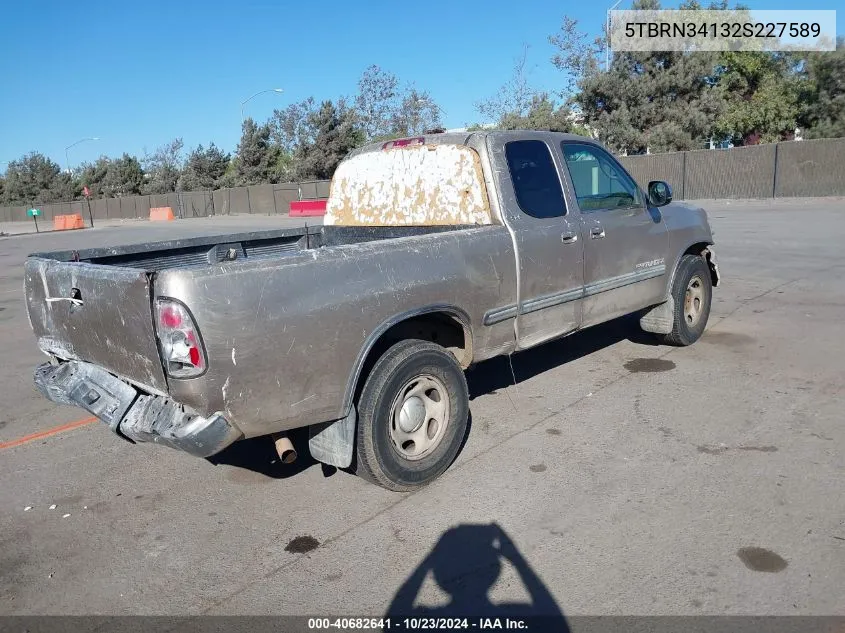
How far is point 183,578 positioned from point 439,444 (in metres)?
1.57

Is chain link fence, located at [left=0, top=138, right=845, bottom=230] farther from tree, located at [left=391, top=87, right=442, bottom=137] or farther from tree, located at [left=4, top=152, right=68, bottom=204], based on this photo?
tree, located at [left=4, top=152, right=68, bottom=204]

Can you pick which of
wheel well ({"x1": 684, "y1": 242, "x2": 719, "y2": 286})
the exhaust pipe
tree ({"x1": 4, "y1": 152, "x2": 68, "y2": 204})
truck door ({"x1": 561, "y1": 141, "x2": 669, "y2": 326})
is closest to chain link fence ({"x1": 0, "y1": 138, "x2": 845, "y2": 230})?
wheel well ({"x1": 684, "y1": 242, "x2": 719, "y2": 286})

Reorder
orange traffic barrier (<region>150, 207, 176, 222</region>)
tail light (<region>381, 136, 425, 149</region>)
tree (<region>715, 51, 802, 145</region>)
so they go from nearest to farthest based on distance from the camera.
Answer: tail light (<region>381, 136, 425, 149</region>), tree (<region>715, 51, 802, 145</region>), orange traffic barrier (<region>150, 207, 176, 222</region>)

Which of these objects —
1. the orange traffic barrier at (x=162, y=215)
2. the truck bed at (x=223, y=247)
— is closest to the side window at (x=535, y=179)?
the truck bed at (x=223, y=247)

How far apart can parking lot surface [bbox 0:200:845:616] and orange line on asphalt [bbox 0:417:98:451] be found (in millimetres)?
24

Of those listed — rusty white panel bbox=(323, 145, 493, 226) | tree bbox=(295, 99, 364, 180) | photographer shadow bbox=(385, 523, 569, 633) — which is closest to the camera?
photographer shadow bbox=(385, 523, 569, 633)

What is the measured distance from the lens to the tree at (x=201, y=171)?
67562 mm

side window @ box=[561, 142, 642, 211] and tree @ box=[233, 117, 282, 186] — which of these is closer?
side window @ box=[561, 142, 642, 211]

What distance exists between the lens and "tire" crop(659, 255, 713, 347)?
6.22m

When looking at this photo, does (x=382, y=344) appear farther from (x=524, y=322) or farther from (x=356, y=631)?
(x=356, y=631)

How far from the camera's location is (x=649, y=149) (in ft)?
132

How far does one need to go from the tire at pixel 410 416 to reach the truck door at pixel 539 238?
62 centimetres

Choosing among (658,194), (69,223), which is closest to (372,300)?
(658,194)

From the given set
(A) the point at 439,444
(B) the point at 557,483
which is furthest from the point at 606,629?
(A) the point at 439,444
